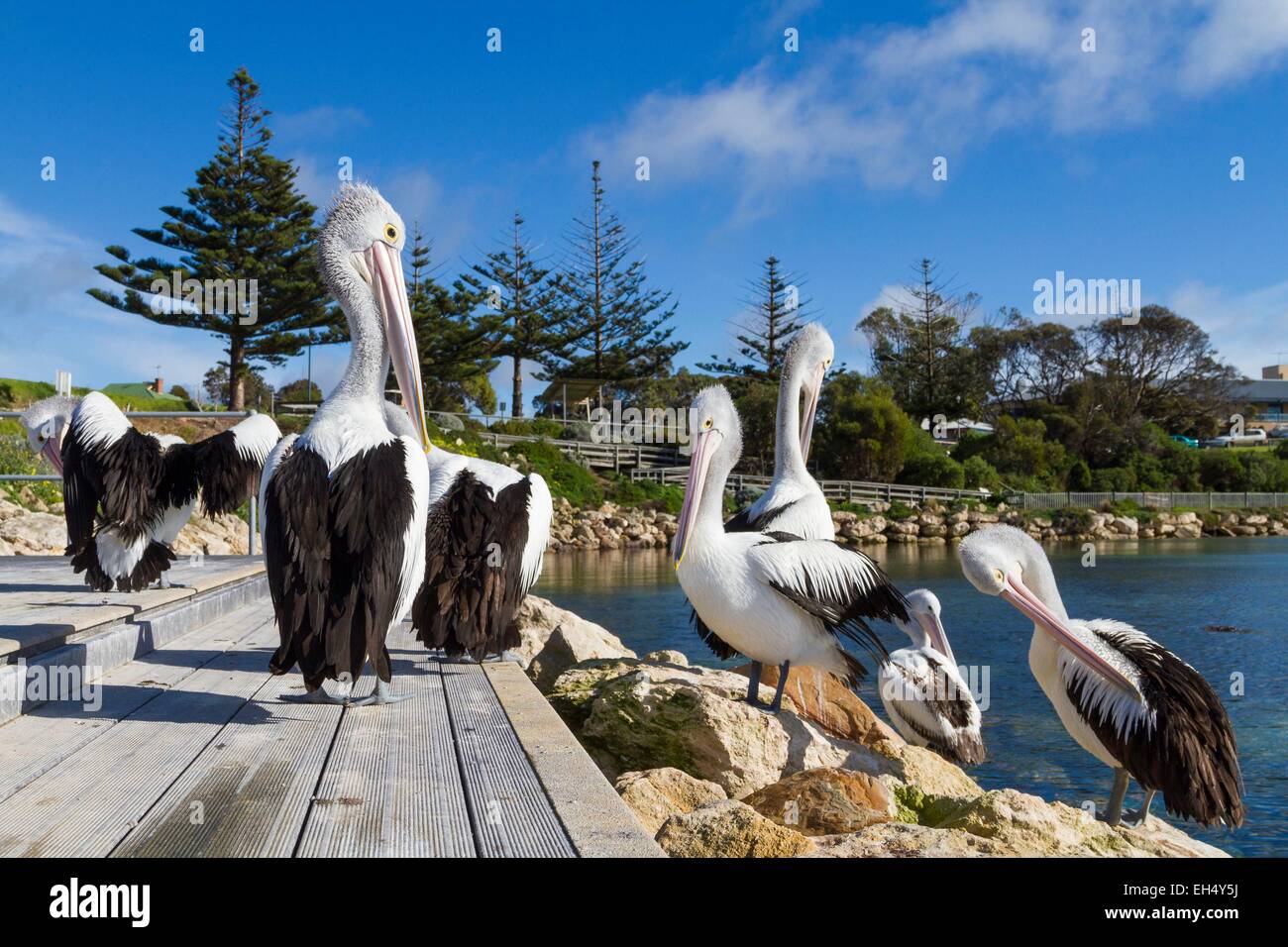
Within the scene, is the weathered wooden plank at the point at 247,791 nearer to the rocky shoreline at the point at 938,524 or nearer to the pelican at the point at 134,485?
the pelican at the point at 134,485

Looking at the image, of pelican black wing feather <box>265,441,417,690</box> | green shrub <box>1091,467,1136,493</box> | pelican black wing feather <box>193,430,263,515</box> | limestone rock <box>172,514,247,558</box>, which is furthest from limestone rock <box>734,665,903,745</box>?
green shrub <box>1091,467,1136,493</box>

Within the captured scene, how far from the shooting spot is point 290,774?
3223mm

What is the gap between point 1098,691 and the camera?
543 cm

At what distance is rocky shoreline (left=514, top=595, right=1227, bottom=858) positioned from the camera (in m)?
3.34

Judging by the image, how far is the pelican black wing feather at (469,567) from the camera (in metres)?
5.20

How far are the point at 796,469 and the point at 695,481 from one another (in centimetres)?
200

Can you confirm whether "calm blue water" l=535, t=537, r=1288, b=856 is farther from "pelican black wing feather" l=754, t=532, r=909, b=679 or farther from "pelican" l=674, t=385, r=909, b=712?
"pelican" l=674, t=385, r=909, b=712

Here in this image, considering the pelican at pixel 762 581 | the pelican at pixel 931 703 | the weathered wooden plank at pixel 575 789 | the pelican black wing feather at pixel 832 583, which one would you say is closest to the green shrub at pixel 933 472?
the pelican at pixel 931 703

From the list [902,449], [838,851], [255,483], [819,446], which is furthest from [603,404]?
[838,851]

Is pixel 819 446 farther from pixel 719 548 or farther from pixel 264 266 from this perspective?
pixel 719 548

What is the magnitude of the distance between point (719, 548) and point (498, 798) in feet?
7.86

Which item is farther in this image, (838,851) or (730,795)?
(730,795)

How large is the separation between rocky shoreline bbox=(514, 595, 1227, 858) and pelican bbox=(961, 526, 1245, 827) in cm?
27
